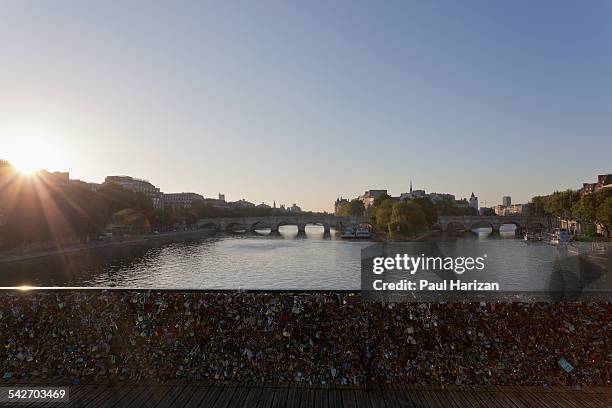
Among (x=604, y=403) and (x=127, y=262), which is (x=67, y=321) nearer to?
(x=604, y=403)

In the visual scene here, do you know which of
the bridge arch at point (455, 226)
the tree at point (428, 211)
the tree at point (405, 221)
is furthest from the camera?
the bridge arch at point (455, 226)

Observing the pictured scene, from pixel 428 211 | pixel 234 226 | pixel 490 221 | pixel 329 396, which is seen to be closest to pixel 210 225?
pixel 234 226

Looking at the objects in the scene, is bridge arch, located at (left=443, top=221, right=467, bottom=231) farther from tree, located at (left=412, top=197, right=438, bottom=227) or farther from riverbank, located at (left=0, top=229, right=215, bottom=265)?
riverbank, located at (left=0, top=229, right=215, bottom=265)

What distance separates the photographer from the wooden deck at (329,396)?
20.3 feet

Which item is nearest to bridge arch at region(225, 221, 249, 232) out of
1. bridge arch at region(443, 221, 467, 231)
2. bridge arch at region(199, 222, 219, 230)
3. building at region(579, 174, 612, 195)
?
bridge arch at region(199, 222, 219, 230)

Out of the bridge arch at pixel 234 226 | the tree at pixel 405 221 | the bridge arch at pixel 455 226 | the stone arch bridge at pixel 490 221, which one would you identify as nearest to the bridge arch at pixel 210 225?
the bridge arch at pixel 234 226

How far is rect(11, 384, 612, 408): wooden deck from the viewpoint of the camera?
619cm

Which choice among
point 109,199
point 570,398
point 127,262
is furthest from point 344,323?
point 109,199

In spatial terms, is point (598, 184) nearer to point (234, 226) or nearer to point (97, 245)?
point (234, 226)

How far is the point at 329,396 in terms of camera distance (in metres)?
6.43

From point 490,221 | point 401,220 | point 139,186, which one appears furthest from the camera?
point 139,186

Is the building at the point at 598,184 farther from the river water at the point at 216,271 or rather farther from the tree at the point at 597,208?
the river water at the point at 216,271

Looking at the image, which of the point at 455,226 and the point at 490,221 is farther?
the point at 455,226

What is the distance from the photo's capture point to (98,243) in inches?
2295
